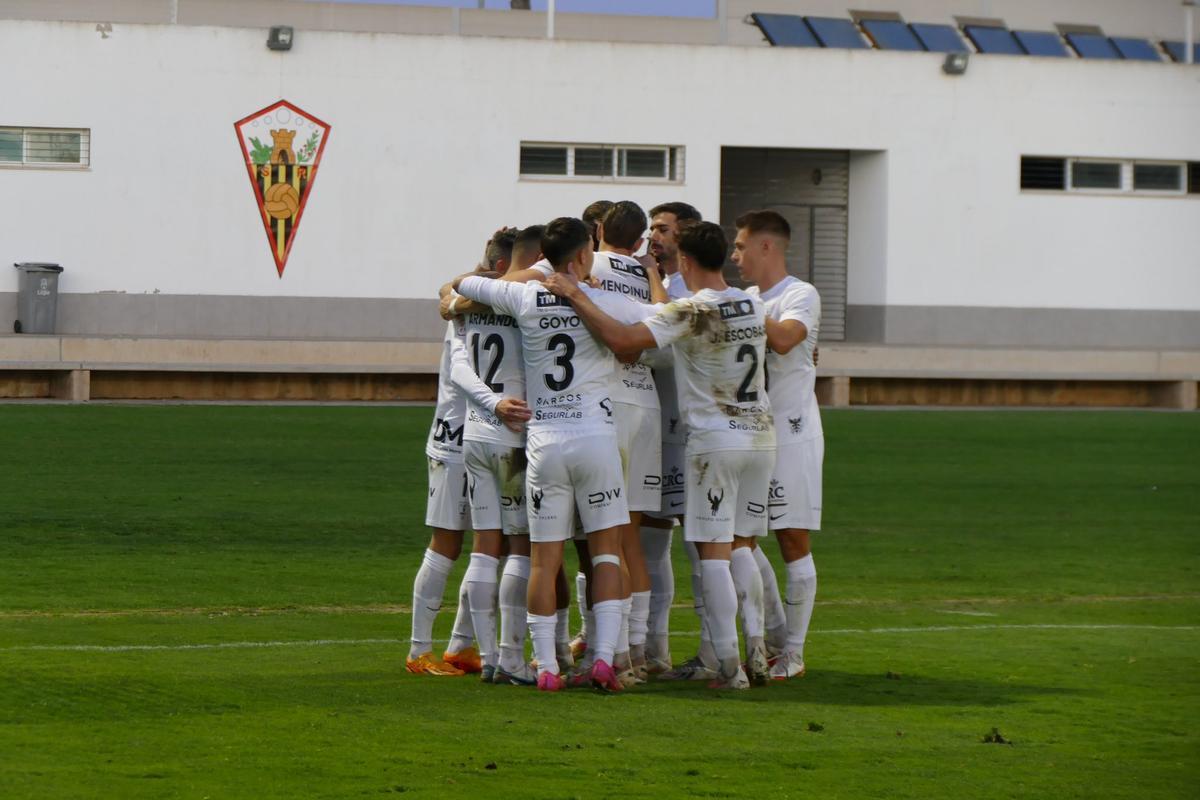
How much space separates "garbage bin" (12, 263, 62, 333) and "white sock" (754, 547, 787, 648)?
81.6 feet

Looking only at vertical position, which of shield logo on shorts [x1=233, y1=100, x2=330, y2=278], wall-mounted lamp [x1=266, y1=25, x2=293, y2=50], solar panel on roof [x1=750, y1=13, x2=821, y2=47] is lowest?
shield logo on shorts [x1=233, y1=100, x2=330, y2=278]

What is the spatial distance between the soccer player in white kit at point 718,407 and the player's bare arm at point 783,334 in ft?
0.47

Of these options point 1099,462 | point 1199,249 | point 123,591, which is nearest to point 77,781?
point 123,591

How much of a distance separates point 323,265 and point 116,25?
18.5ft

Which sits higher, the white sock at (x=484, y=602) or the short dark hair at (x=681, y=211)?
the short dark hair at (x=681, y=211)

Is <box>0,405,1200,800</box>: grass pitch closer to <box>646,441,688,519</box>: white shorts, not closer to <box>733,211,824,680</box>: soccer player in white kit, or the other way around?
<box>733,211,824,680</box>: soccer player in white kit

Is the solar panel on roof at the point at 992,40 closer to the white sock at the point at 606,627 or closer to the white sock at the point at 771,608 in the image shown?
the white sock at the point at 771,608

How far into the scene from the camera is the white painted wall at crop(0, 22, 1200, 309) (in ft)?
108

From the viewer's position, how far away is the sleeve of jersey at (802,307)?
8.77 m

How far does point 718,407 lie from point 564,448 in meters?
0.78

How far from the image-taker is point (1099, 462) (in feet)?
73.5

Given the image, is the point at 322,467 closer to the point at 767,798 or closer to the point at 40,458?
the point at 40,458

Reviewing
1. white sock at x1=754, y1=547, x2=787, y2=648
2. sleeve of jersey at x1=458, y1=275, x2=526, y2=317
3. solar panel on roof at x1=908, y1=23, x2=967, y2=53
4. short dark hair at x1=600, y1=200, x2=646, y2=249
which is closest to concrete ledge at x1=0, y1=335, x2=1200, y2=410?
solar panel on roof at x1=908, y1=23, x2=967, y2=53

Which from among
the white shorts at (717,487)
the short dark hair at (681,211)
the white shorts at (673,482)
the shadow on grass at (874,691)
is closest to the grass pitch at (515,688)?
the shadow on grass at (874,691)
